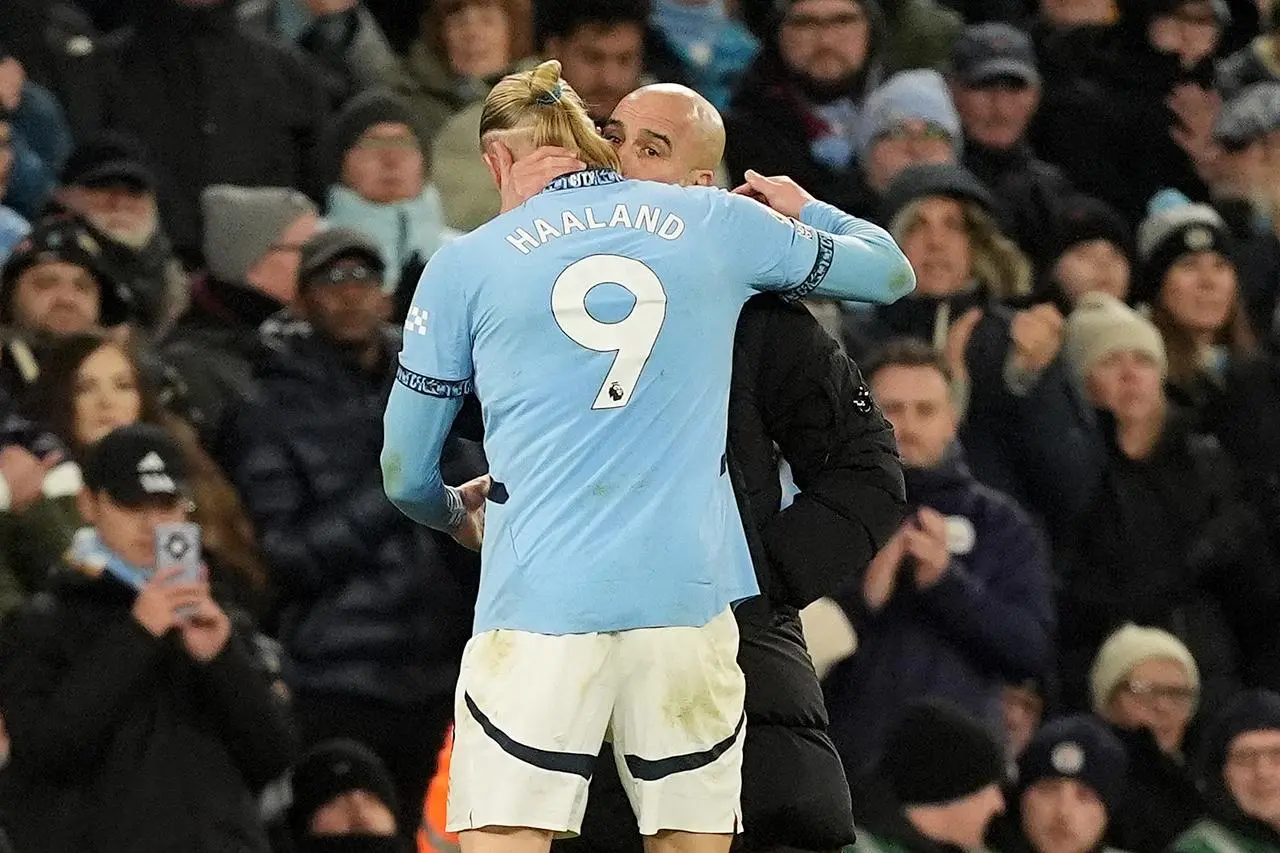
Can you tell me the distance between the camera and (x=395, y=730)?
24.1ft

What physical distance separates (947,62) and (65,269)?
13.7ft

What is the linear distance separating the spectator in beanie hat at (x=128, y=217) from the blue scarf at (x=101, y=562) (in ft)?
4.44

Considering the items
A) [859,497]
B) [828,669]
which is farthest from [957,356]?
[859,497]

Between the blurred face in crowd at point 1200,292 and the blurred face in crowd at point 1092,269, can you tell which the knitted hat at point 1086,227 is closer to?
the blurred face in crowd at point 1092,269

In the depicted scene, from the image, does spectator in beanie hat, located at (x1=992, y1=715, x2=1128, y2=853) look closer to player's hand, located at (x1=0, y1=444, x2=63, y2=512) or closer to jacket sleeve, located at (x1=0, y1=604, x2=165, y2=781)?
jacket sleeve, located at (x1=0, y1=604, x2=165, y2=781)

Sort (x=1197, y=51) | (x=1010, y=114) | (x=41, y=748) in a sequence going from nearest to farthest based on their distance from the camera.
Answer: (x=41, y=748) < (x=1010, y=114) < (x=1197, y=51)

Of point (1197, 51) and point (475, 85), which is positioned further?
point (1197, 51)

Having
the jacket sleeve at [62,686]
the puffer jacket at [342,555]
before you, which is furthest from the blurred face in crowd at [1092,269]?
the jacket sleeve at [62,686]

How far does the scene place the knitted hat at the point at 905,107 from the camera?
951cm

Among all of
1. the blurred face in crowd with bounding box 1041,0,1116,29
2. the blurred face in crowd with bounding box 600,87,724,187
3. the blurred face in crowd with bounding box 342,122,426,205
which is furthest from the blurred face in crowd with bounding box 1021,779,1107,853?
the blurred face in crowd with bounding box 1041,0,1116,29

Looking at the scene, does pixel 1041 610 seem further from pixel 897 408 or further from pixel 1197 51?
pixel 1197 51

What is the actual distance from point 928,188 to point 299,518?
256 cm

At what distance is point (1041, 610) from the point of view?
790 centimetres

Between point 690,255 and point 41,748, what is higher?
point 690,255
